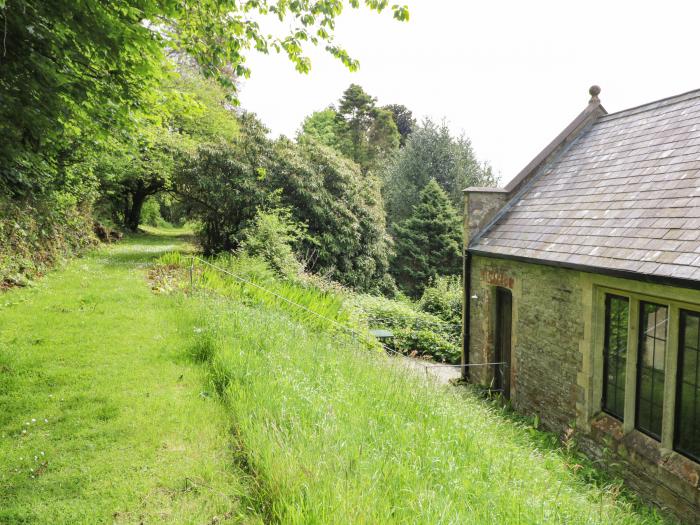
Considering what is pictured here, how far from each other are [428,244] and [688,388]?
2041 cm

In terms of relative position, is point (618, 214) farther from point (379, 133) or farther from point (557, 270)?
point (379, 133)

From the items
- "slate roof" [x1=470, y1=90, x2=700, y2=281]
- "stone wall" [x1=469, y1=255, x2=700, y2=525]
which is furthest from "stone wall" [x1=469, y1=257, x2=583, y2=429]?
"slate roof" [x1=470, y1=90, x2=700, y2=281]

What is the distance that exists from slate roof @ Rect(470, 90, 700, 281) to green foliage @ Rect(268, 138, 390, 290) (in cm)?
880

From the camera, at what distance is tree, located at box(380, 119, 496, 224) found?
96.8ft

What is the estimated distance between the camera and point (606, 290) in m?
7.14

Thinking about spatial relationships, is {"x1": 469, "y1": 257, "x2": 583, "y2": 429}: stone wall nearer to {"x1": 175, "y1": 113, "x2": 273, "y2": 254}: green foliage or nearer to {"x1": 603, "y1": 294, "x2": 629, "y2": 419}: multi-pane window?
{"x1": 603, "y1": 294, "x2": 629, "y2": 419}: multi-pane window

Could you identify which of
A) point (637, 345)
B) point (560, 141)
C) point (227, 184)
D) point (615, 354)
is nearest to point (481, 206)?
point (560, 141)

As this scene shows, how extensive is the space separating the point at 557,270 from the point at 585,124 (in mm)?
5947

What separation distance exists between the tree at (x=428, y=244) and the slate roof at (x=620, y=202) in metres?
14.0

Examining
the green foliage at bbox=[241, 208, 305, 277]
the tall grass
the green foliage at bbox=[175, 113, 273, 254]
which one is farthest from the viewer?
the green foliage at bbox=[175, 113, 273, 254]

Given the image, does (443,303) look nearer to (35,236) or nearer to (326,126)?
(35,236)

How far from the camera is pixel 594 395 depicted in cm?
728

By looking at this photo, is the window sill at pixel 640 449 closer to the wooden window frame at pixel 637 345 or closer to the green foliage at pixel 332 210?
the wooden window frame at pixel 637 345

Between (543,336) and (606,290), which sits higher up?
(606,290)
